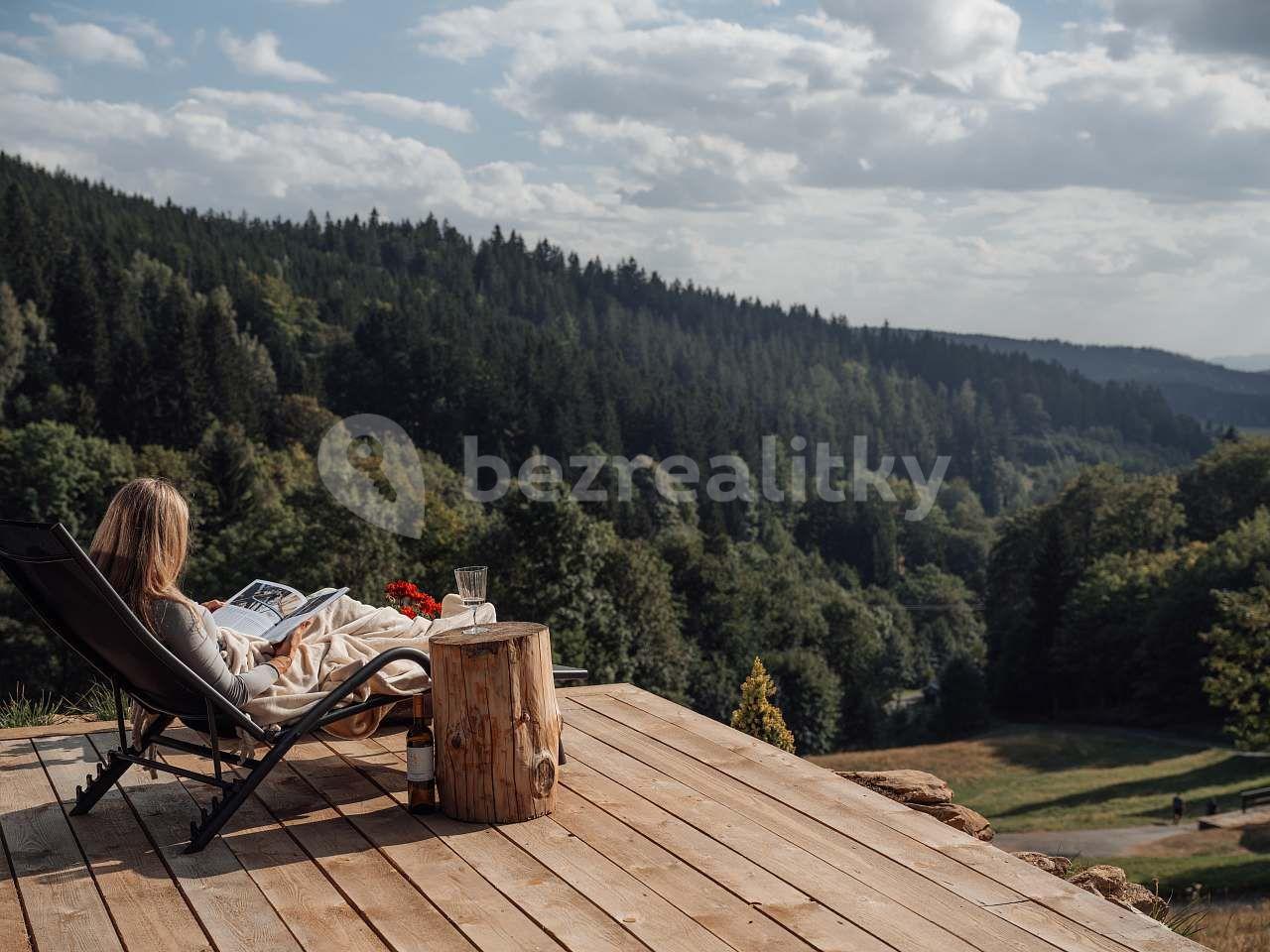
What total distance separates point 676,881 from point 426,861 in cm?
74

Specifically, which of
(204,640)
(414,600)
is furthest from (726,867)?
(414,600)

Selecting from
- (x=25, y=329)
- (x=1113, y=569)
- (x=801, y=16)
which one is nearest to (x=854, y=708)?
(x=1113, y=569)

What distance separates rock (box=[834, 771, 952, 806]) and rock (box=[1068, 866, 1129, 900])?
0.58 metres

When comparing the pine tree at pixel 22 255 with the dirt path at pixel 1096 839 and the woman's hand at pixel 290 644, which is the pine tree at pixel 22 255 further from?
the woman's hand at pixel 290 644

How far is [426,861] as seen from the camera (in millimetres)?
3354

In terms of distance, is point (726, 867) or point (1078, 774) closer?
point (726, 867)

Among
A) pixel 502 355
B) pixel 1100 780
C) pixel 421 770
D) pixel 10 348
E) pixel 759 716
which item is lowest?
pixel 1100 780

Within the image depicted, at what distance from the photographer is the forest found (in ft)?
110

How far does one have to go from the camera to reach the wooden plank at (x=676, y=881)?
2834mm

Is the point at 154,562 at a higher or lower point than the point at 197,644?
higher

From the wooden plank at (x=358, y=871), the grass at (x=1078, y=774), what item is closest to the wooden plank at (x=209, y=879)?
the wooden plank at (x=358, y=871)

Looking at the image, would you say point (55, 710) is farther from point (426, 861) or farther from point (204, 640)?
point (426, 861)

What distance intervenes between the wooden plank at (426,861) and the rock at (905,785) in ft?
5.45

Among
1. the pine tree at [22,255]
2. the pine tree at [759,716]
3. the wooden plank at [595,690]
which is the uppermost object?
the pine tree at [22,255]
